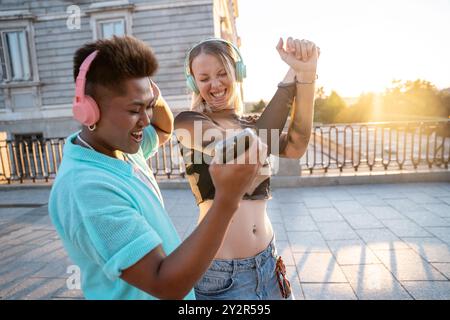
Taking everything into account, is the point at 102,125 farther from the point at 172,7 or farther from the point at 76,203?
the point at 172,7

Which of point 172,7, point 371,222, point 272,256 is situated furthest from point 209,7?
point 272,256

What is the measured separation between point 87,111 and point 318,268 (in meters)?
3.30

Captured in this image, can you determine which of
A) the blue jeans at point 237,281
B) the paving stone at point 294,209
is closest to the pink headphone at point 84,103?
the blue jeans at point 237,281

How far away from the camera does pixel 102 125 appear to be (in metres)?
1.07

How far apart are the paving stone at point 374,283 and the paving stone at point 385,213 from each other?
1.79 meters

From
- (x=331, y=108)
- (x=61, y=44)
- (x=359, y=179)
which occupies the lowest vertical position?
(x=359, y=179)

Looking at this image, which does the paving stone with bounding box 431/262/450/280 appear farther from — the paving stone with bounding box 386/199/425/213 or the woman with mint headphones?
the woman with mint headphones

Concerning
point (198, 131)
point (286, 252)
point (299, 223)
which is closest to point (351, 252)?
point (286, 252)

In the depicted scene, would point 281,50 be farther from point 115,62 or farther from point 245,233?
point 245,233

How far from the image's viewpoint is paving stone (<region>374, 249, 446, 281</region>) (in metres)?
3.25

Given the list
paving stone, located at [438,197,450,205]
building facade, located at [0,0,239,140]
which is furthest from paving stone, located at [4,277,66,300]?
building facade, located at [0,0,239,140]

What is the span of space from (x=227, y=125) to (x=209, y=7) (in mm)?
12932

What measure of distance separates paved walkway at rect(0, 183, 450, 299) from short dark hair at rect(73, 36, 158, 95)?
2796 millimetres

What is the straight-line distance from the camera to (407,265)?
137 inches
